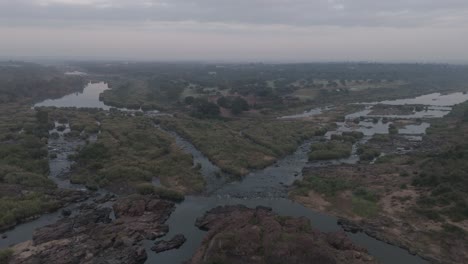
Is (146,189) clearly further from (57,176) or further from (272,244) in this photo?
(272,244)

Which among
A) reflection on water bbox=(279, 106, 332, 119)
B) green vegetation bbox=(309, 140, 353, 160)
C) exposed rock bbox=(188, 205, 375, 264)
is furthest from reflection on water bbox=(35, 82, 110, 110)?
exposed rock bbox=(188, 205, 375, 264)

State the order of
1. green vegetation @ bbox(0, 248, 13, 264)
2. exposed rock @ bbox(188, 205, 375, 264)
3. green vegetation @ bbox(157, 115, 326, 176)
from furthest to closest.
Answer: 1. green vegetation @ bbox(157, 115, 326, 176)
2. green vegetation @ bbox(0, 248, 13, 264)
3. exposed rock @ bbox(188, 205, 375, 264)

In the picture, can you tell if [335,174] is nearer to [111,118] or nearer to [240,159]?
[240,159]

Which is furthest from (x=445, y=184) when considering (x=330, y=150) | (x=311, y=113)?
(x=311, y=113)

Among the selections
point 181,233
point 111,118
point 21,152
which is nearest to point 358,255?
point 181,233

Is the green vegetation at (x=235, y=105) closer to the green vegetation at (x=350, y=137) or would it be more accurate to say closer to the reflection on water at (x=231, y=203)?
the green vegetation at (x=350, y=137)

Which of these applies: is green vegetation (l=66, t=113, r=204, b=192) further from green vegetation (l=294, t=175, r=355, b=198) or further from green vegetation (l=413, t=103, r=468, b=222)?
green vegetation (l=413, t=103, r=468, b=222)

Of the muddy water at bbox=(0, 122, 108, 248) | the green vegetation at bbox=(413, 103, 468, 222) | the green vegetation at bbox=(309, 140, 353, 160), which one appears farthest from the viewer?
the green vegetation at bbox=(309, 140, 353, 160)
